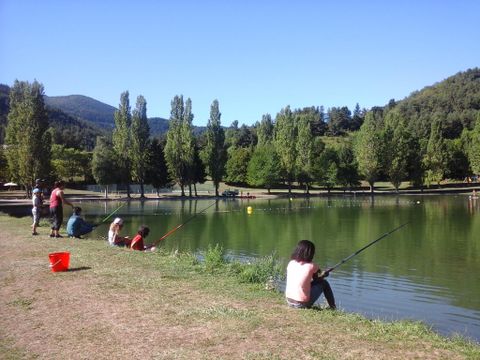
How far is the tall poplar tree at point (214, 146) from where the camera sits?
68.8m

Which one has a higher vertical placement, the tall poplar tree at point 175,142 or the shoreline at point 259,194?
the tall poplar tree at point 175,142

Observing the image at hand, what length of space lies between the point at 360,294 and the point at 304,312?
542 centimetres

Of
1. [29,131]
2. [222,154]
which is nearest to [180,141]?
[222,154]

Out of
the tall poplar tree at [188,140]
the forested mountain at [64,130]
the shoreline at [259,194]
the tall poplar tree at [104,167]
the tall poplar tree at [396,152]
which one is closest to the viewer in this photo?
the shoreline at [259,194]

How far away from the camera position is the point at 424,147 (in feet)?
266

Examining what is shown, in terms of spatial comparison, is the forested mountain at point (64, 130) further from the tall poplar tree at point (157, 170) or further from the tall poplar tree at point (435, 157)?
the tall poplar tree at point (435, 157)

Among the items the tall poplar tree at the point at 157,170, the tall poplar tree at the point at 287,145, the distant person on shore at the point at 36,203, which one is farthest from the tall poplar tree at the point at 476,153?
the distant person on shore at the point at 36,203

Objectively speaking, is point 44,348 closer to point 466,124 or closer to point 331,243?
point 331,243

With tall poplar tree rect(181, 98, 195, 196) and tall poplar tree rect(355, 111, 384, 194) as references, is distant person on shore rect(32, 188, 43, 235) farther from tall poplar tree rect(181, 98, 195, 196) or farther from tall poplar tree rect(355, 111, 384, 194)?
tall poplar tree rect(355, 111, 384, 194)

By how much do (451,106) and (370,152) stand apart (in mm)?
80398

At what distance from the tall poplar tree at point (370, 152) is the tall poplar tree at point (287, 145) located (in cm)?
1087

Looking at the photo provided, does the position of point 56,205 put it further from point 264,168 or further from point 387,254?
point 264,168

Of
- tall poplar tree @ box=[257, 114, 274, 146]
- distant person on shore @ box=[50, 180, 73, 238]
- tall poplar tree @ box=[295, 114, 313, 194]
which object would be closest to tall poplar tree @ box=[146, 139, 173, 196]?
tall poplar tree @ box=[295, 114, 313, 194]

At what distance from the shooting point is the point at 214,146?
68.9 meters
